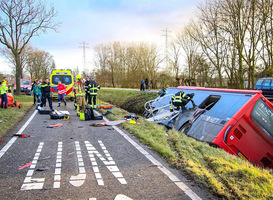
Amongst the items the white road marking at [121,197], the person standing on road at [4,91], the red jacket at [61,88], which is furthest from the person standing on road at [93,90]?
the white road marking at [121,197]

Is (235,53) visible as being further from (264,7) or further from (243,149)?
(243,149)

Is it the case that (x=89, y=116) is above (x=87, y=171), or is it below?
above

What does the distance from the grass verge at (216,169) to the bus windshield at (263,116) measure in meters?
2.00

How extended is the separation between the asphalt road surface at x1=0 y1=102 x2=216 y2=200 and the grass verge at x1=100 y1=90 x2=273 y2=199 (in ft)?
0.75

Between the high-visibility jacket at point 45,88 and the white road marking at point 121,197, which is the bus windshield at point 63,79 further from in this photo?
the white road marking at point 121,197

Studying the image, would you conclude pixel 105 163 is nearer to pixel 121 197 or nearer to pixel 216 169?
pixel 121 197

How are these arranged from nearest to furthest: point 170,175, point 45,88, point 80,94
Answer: point 170,175
point 80,94
point 45,88

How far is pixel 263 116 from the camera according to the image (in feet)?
24.4

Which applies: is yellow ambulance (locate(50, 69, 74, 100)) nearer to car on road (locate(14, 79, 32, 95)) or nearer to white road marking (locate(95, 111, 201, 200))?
car on road (locate(14, 79, 32, 95))

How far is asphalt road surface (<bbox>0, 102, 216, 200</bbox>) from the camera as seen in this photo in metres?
3.67

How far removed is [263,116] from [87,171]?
Result: 535 cm

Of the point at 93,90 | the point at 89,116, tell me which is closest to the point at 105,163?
the point at 89,116

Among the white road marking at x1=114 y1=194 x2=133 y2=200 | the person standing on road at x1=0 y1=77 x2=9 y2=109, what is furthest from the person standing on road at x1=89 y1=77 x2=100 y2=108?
the white road marking at x1=114 y1=194 x2=133 y2=200

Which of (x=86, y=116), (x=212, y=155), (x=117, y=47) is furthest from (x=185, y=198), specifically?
(x=117, y=47)
